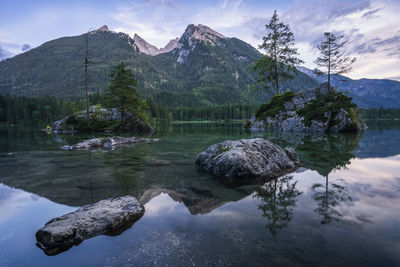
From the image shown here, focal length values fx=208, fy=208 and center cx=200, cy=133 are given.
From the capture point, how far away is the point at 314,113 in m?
30.7

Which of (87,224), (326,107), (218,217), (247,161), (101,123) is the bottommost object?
(218,217)

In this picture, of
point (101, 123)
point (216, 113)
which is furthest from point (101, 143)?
point (216, 113)

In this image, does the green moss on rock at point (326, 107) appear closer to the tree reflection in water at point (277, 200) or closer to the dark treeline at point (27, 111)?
the tree reflection in water at point (277, 200)

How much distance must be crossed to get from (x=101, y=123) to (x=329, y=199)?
37.9 metres

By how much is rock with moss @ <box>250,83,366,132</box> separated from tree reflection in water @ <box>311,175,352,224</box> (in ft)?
88.1

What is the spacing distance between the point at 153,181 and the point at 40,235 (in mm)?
4239

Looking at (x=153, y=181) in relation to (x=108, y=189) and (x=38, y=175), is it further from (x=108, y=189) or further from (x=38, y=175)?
(x=38, y=175)

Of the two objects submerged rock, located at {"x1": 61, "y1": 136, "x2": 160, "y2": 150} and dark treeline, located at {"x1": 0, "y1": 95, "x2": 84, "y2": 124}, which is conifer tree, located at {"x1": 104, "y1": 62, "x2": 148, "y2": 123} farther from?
dark treeline, located at {"x1": 0, "y1": 95, "x2": 84, "y2": 124}

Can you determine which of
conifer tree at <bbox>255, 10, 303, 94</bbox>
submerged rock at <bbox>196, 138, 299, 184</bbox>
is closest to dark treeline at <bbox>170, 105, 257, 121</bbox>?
conifer tree at <bbox>255, 10, 303, 94</bbox>

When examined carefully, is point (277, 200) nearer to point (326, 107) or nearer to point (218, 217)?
point (218, 217)

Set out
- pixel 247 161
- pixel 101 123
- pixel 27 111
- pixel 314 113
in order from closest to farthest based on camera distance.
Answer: pixel 247 161, pixel 314 113, pixel 101 123, pixel 27 111

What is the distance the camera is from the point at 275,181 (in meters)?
7.68

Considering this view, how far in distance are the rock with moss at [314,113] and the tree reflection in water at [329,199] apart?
88.1 feet

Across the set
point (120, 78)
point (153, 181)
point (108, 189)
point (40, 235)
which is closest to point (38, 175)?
point (108, 189)
